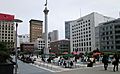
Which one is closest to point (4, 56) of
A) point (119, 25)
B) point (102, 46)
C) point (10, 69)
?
point (10, 69)


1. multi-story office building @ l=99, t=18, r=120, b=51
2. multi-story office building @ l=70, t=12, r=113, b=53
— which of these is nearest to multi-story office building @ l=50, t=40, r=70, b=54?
multi-story office building @ l=70, t=12, r=113, b=53

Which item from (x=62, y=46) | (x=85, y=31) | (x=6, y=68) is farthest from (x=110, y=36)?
(x=6, y=68)

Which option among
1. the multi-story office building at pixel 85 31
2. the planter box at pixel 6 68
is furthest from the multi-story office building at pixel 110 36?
the planter box at pixel 6 68

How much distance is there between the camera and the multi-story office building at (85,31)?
13089 cm

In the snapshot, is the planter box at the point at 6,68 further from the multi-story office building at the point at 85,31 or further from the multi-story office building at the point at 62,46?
the multi-story office building at the point at 62,46

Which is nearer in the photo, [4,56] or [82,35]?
[4,56]

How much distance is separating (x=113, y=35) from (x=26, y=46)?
8714 centimetres

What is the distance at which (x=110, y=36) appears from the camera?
10606 centimetres

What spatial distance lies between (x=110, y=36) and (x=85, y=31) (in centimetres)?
3427

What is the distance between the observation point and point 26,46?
174625 mm

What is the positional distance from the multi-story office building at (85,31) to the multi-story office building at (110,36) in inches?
603

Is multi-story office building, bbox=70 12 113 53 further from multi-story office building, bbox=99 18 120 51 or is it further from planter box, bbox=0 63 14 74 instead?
planter box, bbox=0 63 14 74

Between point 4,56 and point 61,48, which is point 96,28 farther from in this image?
point 4,56

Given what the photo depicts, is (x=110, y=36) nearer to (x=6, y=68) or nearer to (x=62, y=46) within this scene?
(x=62, y=46)
